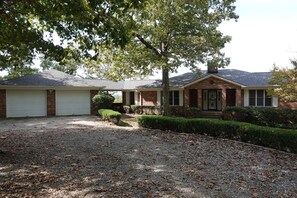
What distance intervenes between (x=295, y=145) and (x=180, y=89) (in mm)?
16406

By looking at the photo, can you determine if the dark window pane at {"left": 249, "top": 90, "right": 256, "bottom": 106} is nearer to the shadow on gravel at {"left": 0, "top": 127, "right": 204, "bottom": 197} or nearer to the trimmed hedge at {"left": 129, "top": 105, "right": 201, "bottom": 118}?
the trimmed hedge at {"left": 129, "top": 105, "right": 201, "bottom": 118}

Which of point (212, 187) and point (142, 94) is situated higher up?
point (142, 94)

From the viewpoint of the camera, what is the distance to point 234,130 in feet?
40.2

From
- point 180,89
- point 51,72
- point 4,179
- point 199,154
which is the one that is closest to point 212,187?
point 199,154

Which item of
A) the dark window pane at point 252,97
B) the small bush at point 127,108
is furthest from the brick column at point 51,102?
the dark window pane at point 252,97

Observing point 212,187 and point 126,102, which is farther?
point 126,102

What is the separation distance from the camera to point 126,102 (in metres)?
32.0

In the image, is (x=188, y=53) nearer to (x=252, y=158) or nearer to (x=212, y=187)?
(x=252, y=158)

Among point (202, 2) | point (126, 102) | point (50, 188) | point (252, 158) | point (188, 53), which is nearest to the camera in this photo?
point (50, 188)

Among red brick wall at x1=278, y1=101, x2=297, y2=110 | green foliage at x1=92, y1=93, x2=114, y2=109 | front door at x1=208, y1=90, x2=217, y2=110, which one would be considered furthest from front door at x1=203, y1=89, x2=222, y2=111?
green foliage at x1=92, y1=93, x2=114, y2=109

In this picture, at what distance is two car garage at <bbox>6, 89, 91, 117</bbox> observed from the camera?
22.6 metres

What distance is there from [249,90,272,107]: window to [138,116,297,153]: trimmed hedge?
32.9ft

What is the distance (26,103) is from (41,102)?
122cm

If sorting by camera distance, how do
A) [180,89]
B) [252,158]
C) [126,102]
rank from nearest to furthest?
[252,158]
[180,89]
[126,102]
